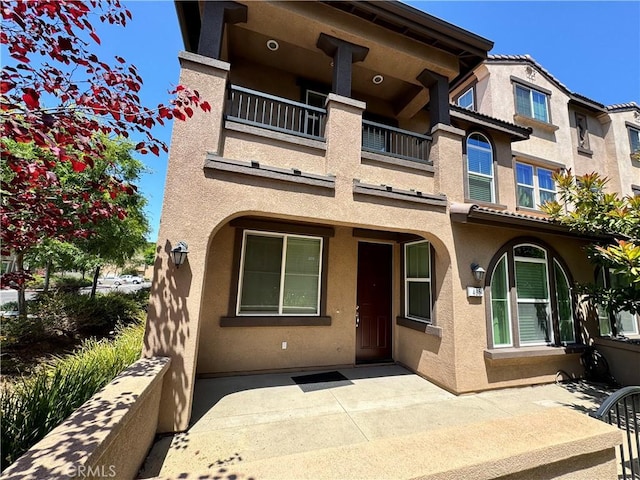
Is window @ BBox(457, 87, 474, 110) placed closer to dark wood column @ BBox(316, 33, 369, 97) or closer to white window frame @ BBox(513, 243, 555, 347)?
white window frame @ BBox(513, 243, 555, 347)

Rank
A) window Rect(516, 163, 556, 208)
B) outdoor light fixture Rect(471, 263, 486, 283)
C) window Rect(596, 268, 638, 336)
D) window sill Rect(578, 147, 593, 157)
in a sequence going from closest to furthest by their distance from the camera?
Result: 1. outdoor light fixture Rect(471, 263, 486, 283)
2. window Rect(596, 268, 638, 336)
3. window Rect(516, 163, 556, 208)
4. window sill Rect(578, 147, 593, 157)

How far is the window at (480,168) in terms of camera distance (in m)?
8.20

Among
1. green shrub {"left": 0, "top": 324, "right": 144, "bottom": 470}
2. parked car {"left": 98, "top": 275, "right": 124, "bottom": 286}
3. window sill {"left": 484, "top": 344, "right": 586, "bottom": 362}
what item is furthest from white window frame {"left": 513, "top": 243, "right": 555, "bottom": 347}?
parked car {"left": 98, "top": 275, "right": 124, "bottom": 286}

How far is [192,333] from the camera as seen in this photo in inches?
168

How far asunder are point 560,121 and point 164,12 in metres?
14.1

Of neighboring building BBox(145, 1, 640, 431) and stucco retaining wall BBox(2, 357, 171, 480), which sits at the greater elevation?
neighboring building BBox(145, 1, 640, 431)

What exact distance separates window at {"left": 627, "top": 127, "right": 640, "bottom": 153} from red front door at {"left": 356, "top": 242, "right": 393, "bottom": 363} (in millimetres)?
14119

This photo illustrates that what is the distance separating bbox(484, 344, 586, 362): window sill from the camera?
5934 millimetres

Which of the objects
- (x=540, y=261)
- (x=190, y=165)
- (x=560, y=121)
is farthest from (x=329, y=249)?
(x=560, y=121)

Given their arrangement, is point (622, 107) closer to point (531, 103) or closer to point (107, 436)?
point (531, 103)

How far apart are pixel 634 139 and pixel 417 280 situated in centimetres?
1488

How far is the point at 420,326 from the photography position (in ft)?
22.0

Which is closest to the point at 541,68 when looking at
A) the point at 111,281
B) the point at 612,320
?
the point at 612,320

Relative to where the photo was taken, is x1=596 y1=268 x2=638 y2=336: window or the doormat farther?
x1=596 y1=268 x2=638 y2=336: window
